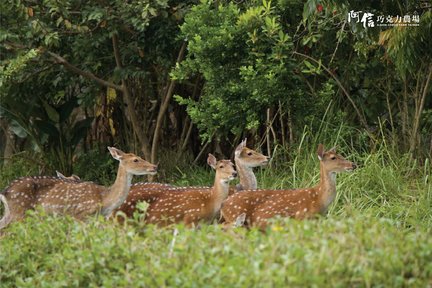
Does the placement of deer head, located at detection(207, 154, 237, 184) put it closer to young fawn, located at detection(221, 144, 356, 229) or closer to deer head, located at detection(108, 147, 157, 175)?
young fawn, located at detection(221, 144, 356, 229)

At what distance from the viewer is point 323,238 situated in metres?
6.84

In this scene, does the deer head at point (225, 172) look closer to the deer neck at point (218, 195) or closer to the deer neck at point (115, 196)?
the deer neck at point (218, 195)

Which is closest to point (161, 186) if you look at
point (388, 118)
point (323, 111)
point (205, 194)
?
point (205, 194)

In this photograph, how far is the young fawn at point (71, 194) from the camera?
10781 millimetres

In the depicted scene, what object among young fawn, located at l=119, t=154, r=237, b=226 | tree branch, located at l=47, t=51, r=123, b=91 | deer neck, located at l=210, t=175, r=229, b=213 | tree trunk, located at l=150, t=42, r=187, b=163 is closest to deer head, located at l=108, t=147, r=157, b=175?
young fawn, located at l=119, t=154, r=237, b=226

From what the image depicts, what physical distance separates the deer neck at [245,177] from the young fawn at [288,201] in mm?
1150

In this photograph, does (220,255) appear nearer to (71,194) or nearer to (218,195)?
(218,195)

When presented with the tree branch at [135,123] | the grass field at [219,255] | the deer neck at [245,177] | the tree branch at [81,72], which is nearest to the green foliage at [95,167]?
the tree branch at [135,123]

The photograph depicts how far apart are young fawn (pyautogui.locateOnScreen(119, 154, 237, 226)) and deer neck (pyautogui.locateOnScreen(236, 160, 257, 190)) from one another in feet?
2.54

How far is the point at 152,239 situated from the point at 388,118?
223 inches

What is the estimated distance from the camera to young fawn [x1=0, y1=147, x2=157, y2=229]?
35.4ft

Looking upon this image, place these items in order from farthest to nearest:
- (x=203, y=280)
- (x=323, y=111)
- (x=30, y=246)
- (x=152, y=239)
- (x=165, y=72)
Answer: (x=165, y=72), (x=323, y=111), (x=30, y=246), (x=152, y=239), (x=203, y=280)

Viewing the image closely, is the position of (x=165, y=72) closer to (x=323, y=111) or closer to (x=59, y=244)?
(x=323, y=111)

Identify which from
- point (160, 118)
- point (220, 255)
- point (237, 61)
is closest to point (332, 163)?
point (237, 61)
